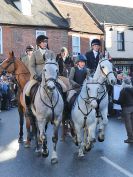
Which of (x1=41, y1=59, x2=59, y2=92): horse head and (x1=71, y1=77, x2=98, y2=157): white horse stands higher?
(x1=41, y1=59, x2=59, y2=92): horse head

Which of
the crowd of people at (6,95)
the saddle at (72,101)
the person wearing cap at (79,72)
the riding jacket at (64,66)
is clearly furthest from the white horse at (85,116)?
the crowd of people at (6,95)

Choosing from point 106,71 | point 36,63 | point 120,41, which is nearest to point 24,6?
point 120,41

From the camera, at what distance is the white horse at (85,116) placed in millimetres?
9805

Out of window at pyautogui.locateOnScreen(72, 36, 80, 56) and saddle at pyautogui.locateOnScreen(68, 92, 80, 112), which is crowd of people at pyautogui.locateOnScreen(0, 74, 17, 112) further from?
window at pyautogui.locateOnScreen(72, 36, 80, 56)

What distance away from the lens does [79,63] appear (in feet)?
36.6

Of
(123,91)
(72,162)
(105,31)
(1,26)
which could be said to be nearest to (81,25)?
(105,31)

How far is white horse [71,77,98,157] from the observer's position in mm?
9805

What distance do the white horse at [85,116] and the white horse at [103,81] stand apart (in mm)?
474

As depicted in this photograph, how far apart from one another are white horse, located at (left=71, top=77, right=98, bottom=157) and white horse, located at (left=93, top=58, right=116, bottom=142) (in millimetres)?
474

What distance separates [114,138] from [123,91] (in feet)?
4.63

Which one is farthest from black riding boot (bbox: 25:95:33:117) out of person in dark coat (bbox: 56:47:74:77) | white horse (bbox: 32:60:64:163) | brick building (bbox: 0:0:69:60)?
brick building (bbox: 0:0:69:60)

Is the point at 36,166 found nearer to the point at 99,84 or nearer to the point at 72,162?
the point at 72,162

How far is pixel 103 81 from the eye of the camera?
1052cm

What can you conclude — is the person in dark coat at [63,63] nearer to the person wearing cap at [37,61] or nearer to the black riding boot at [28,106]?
the person wearing cap at [37,61]
